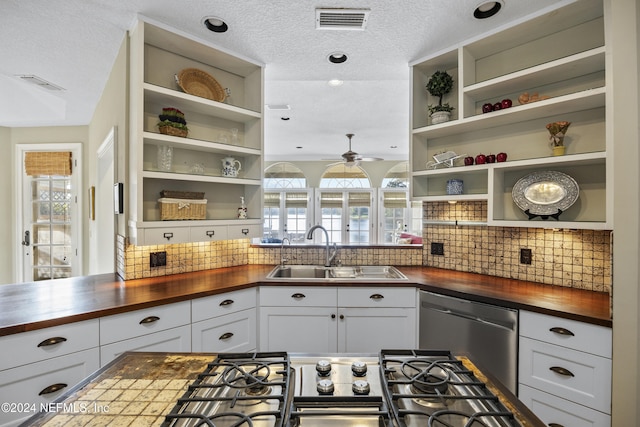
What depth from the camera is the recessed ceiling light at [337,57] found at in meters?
2.38

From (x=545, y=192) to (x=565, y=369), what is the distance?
3.54ft

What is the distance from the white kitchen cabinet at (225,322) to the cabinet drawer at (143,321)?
0.26ft

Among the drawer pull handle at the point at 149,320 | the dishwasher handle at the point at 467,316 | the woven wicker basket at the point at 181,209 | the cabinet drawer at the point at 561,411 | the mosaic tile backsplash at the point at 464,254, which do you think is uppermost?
the woven wicker basket at the point at 181,209

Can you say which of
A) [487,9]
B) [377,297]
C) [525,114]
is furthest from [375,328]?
[487,9]

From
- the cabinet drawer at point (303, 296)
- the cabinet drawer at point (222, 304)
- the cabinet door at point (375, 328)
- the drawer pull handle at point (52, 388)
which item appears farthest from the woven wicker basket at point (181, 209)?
the cabinet door at point (375, 328)

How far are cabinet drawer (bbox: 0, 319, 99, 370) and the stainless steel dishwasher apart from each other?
2030 millimetres

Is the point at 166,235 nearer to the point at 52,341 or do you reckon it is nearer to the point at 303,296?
the point at 52,341

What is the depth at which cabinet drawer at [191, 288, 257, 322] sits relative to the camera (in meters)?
1.94

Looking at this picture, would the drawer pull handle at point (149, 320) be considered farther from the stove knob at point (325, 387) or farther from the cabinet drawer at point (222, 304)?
the stove knob at point (325, 387)

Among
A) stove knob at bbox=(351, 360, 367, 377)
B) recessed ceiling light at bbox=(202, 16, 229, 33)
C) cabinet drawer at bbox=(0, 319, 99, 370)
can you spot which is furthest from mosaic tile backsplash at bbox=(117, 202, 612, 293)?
stove knob at bbox=(351, 360, 367, 377)

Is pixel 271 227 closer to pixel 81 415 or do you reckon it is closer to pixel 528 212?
pixel 528 212

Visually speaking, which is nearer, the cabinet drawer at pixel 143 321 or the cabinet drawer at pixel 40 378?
the cabinet drawer at pixel 40 378

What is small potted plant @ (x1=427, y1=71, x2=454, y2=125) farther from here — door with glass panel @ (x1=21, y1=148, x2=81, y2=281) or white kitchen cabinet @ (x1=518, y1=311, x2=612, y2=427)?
door with glass panel @ (x1=21, y1=148, x2=81, y2=281)

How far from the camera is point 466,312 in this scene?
6.36 ft
